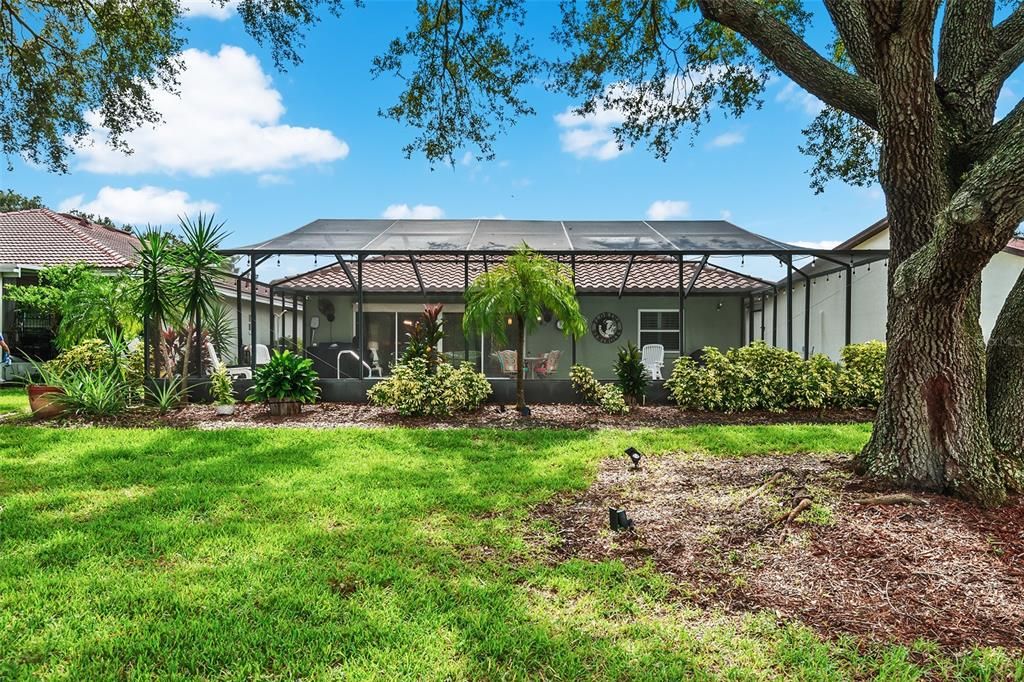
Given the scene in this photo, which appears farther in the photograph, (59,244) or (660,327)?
(59,244)

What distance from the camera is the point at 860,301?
39.6 feet

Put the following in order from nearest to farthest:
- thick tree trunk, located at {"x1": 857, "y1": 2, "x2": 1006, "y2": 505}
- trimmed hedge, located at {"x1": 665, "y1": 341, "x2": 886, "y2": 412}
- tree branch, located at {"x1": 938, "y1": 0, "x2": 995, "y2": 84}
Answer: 1. thick tree trunk, located at {"x1": 857, "y1": 2, "x2": 1006, "y2": 505}
2. tree branch, located at {"x1": 938, "y1": 0, "x2": 995, "y2": 84}
3. trimmed hedge, located at {"x1": 665, "y1": 341, "x2": 886, "y2": 412}

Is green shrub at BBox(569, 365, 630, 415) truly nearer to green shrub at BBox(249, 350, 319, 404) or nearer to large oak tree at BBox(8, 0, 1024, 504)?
large oak tree at BBox(8, 0, 1024, 504)

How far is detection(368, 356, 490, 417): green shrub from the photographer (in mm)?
7930

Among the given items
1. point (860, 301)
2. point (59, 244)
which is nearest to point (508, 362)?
point (860, 301)

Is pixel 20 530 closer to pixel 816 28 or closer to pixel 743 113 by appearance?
pixel 743 113

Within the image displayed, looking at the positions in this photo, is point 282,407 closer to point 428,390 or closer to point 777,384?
point 428,390

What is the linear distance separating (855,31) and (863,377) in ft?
19.5

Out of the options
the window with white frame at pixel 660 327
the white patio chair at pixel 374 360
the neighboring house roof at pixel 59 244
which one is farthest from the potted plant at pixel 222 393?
the window with white frame at pixel 660 327

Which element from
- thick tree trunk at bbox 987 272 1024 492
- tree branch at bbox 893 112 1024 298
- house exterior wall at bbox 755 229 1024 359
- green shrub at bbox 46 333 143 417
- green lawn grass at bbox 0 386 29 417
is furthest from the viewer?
house exterior wall at bbox 755 229 1024 359

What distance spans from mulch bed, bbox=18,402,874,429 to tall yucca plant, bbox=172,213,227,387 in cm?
116

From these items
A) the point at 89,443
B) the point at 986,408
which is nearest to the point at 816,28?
the point at 986,408

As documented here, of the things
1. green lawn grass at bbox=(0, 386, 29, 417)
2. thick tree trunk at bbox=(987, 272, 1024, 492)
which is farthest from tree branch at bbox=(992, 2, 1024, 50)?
green lawn grass at bbox=(0, 386, 29, 417)

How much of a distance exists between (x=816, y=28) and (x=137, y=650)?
8.87m
